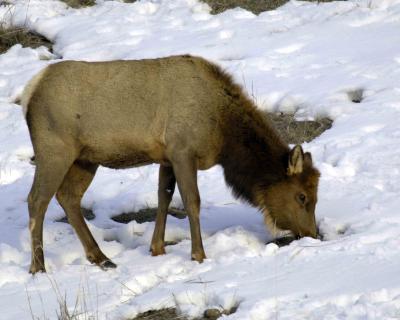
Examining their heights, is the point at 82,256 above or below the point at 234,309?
below

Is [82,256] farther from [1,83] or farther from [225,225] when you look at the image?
[1,83]

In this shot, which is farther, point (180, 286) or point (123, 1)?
point (123, 1)

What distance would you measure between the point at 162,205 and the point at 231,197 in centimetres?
120

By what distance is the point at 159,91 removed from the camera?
320 inches

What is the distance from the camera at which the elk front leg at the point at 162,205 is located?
8.23 meters

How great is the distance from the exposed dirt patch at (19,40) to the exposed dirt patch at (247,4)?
2671mm

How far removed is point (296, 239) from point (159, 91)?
1.84 metres

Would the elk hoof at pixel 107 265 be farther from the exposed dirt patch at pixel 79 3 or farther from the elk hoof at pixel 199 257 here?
the exposed dirt patch at pixel 79 3

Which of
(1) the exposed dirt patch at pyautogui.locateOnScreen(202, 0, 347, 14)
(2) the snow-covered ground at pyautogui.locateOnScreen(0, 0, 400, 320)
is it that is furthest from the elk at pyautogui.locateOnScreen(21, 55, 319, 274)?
(1) the exposed dirt patch at pyautogui.locateOnScreen(202, 0, 347, 14)

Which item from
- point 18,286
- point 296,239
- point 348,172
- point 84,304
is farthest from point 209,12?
point 84,304

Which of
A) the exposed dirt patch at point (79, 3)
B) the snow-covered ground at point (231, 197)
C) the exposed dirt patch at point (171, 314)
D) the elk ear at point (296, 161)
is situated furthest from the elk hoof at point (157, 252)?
the exposed dirt patch at point (79, 3)

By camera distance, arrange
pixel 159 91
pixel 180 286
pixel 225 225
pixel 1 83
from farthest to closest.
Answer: pixel 1 83
pixel 225 225
pixel 159 91
pixel 180 286

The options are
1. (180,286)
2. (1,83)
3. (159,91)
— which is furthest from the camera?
(1,83)

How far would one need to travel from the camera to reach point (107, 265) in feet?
25.8
